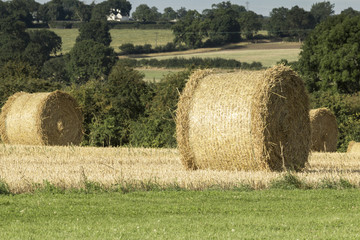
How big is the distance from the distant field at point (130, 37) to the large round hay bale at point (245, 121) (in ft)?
340

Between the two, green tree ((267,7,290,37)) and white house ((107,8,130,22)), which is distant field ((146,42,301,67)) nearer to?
green tree ((267,7,290,37))

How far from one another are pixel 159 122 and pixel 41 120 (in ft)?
24.7

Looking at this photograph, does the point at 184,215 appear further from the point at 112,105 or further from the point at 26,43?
the point at 26,43

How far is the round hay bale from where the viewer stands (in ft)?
97.0

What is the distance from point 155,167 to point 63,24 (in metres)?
142

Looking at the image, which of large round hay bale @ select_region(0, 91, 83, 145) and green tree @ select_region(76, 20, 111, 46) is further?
green tree @ select_region(76, 20, 111, 46)

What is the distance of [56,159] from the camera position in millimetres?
19500

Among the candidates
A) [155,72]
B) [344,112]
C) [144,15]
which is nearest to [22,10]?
[144,15]

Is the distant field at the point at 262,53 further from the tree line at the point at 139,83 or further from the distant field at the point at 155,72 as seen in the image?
the distant field at the point at 155,72

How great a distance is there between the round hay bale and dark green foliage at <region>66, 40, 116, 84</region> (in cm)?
6005

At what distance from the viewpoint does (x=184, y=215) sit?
1052 cm

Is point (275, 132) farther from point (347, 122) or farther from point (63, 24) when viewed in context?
point (63, 24)

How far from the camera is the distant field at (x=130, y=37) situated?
126m

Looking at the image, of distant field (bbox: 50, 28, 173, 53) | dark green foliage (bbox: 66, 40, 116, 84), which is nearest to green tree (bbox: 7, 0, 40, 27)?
distant field (bbox: 50, 28, 173, 53)
